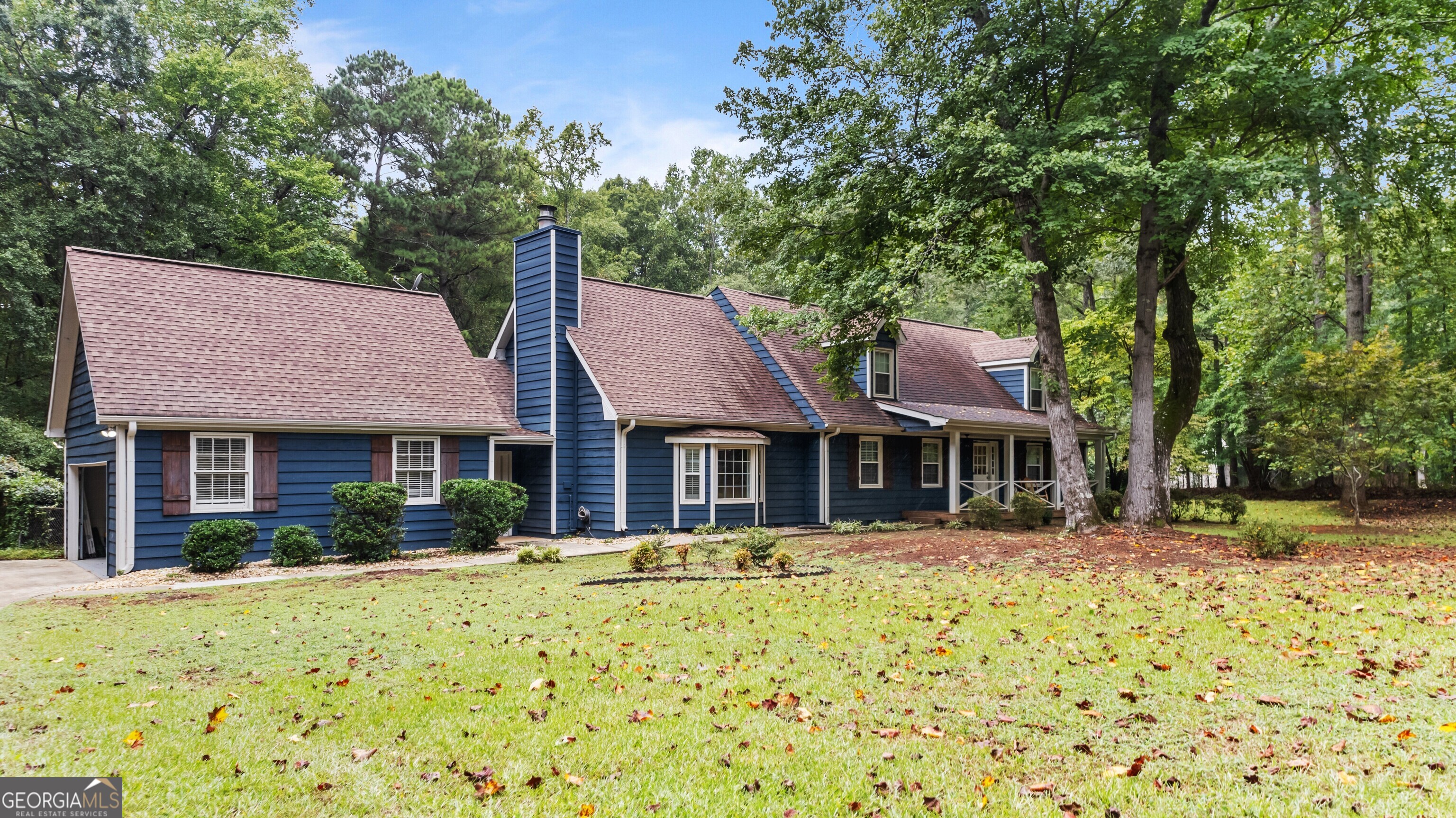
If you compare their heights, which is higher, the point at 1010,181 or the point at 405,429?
the point at 1010,181

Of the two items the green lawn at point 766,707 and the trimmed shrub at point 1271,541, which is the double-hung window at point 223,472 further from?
the trimmed shrub at point 1271,541

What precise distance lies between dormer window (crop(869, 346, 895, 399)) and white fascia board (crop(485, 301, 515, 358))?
9.15 m

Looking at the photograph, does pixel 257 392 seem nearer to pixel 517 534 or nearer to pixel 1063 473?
pixel 517 534

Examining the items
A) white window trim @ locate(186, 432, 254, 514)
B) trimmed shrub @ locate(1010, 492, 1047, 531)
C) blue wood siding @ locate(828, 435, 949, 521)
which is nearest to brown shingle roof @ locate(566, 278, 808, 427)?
blue wood siding @ locate(828, 435, 949, 521)

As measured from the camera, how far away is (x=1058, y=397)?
57.6 ft

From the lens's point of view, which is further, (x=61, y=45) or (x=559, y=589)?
(x=61, y=45)

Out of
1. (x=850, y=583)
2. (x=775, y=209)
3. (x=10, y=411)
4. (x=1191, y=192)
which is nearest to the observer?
(x=850, y=583)

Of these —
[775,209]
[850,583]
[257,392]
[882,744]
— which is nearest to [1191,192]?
[775,209]

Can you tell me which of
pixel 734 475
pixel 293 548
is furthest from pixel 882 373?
pixel 293 548

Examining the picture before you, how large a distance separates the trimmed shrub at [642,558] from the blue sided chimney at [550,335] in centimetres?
690

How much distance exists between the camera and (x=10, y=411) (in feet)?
79.2

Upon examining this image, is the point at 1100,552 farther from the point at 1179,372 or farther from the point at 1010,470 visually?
the point at 1010,470

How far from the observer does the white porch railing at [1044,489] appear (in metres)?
23.8

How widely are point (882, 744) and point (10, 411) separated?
93.4ft
